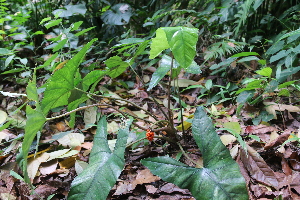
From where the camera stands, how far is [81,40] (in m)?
2.76

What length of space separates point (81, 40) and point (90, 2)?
42cm

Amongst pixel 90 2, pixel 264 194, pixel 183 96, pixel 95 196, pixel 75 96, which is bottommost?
pixel 183 96

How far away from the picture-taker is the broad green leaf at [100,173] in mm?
675

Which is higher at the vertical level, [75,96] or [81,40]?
[75,96]

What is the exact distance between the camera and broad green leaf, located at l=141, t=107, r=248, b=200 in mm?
642

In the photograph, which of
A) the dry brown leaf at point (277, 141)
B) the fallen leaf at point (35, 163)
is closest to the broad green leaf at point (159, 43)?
the dry brown leaf at point (277, 141)

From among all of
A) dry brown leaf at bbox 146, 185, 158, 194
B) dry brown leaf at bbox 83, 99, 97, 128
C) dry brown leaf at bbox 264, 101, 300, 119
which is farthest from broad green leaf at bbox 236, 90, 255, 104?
dry brown leaf at bbox 83, 99, 97, 128

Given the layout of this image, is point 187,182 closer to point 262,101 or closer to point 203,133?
point 203,133

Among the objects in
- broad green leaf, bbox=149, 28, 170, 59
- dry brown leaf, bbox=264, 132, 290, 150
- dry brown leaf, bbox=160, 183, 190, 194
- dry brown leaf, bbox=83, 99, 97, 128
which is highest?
broad green leaf, bbox=149, 28, 170, 59

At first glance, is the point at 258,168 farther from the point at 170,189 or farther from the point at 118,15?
the point at 118,15

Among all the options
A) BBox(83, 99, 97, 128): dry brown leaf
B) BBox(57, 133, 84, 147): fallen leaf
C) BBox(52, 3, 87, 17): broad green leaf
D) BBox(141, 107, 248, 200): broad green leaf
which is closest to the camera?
BBox(141, 107, 248, 200): broad green leaf

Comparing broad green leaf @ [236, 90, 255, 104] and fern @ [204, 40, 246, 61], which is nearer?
broad green leaf @ [236, 90, 255, 104]

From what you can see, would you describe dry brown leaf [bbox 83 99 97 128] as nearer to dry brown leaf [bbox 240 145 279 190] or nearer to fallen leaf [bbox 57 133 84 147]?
fallen leaf [bbox 57 133 84 147]

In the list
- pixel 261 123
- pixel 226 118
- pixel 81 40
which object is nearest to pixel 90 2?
pixel 81 40
